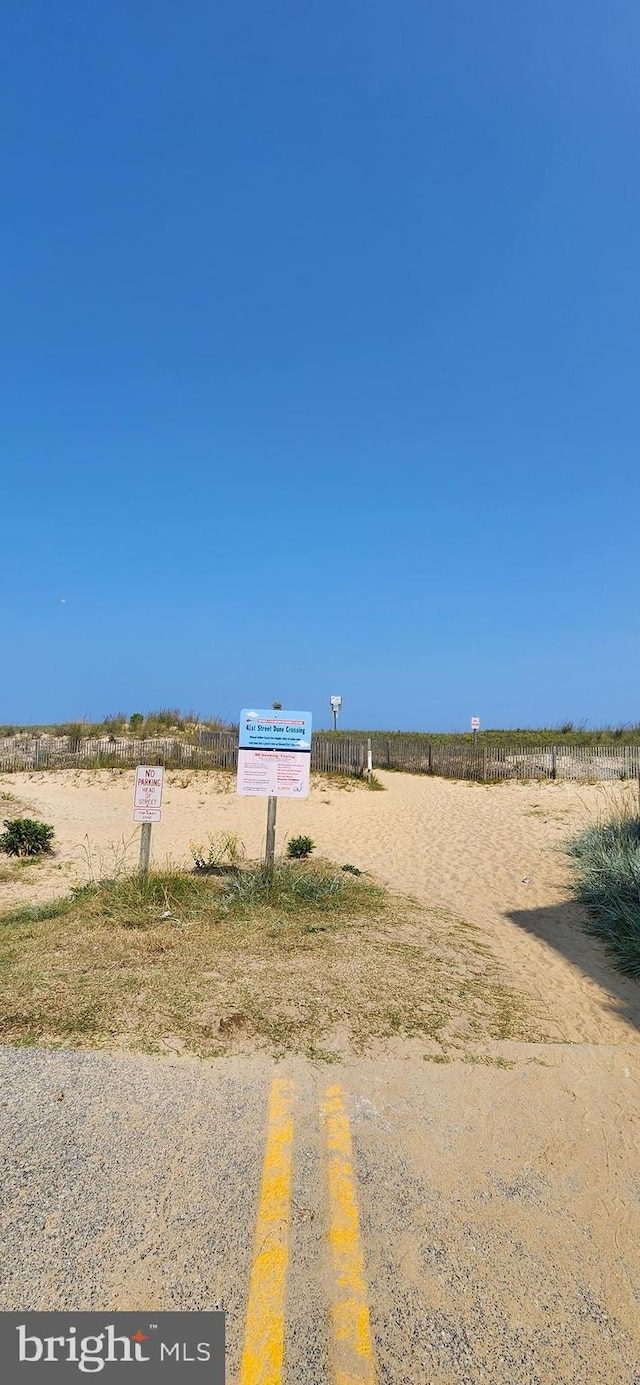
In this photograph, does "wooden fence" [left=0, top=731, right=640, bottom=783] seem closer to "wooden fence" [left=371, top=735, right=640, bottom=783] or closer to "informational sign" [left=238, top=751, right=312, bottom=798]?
"wooden fence" [left=371, top=735, right=640, bottom=783]

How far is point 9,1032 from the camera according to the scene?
14.5ft

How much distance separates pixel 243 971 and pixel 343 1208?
2934mm

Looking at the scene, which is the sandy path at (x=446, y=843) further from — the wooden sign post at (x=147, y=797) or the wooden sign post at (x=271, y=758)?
the wooden sign post at (x=271, y=758)

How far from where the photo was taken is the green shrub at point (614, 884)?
734 cm

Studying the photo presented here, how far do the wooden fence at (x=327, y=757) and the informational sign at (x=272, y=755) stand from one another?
16.8 meters

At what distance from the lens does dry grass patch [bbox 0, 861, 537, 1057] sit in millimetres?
4562

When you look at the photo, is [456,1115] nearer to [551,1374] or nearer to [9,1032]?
[551,1374]

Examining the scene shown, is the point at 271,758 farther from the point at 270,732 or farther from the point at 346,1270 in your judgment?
the point at 346,1270

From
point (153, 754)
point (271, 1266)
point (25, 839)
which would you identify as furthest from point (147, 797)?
point (153, 754)

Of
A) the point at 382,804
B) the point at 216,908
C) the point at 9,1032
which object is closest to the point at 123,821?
the point at 382,804

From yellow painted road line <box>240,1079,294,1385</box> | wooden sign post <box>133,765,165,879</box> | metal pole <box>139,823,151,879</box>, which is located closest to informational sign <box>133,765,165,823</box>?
wooden sign post <box>133,765,165,879</box>

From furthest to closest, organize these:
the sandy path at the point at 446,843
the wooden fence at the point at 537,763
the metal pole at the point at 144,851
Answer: the wooden fence at the point at 537,763 → the metal pole at the point at 144,851 → the sandy path at the point at 446,843

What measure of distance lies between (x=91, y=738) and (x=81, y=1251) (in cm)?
2714

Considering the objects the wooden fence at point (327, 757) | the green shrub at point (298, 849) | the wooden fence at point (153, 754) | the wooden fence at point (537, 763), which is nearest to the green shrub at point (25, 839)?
the green shrub at point (298, 849)
